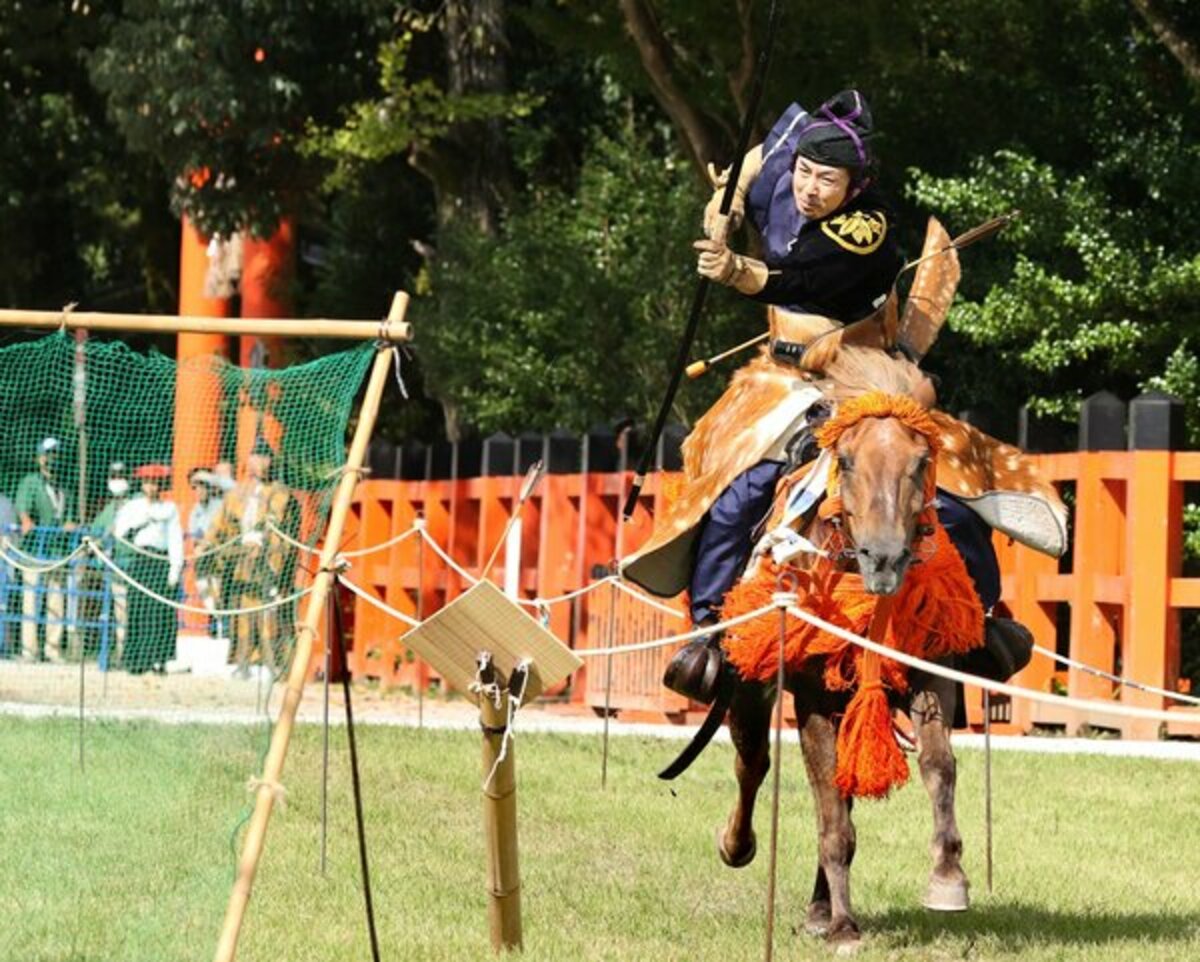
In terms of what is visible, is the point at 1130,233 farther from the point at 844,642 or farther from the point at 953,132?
the point at 844,642

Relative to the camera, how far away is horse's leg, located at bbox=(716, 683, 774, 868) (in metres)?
9.95

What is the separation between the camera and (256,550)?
484 inches

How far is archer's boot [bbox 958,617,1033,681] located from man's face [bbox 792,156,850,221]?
5.13ft

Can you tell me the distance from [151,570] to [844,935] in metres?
5.67

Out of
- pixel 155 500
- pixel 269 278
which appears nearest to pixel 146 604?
pixel 155 500

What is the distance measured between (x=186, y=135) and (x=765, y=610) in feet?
53.5

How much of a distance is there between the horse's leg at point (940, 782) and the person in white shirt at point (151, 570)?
342 centimetres

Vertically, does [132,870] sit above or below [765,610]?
below

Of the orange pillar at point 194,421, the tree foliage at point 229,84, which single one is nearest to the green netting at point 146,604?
the orange pillar at point 194,421

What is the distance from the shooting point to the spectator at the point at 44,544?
10312 mm

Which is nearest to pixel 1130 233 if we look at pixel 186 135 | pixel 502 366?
pixel 502 366

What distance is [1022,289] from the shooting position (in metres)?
19.7

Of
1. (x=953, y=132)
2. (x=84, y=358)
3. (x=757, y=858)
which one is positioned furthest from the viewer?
(x=953, y=132)

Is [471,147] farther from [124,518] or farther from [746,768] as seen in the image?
[746,768]
